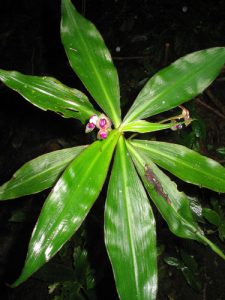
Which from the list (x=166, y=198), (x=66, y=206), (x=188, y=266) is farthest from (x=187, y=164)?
(x=188, y=266)

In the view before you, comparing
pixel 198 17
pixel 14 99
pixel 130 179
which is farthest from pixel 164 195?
pixel 198 17

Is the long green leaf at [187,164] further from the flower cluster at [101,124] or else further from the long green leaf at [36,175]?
the long green leaf at [36,175]

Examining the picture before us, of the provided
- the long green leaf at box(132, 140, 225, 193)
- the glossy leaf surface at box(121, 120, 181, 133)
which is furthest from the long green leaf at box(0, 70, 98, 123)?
the long green leaf at box(132, 140, 225, 193)

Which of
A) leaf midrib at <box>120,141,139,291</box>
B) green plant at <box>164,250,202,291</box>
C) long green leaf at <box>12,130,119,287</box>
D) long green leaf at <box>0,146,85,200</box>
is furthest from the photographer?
green plant at <box>164,250,202,291</box>

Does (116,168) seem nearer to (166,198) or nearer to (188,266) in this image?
(166,198)

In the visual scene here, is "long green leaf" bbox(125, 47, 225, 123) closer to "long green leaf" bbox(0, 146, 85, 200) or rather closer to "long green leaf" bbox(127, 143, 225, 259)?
"long green leaf" bbox(127, 143, 225, 259)

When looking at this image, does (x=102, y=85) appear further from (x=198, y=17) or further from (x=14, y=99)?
(x=198, y=17)
